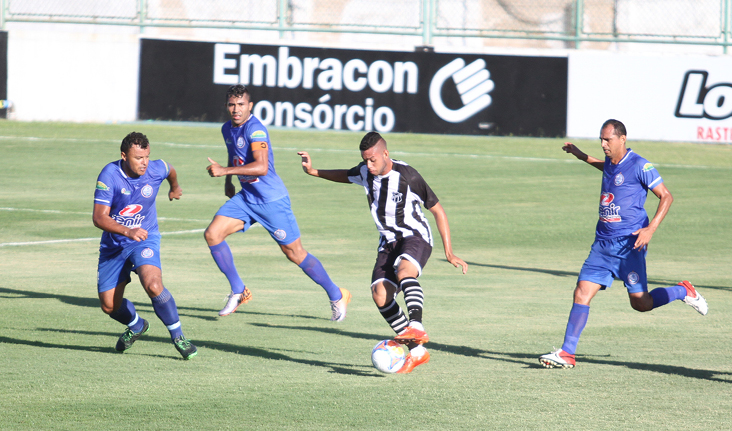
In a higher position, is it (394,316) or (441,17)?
(441,17)

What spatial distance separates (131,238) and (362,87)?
61.8ft

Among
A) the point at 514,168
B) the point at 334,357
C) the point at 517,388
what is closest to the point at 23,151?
the point at 514,168

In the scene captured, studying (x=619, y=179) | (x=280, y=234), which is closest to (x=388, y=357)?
(x=619, y=179)

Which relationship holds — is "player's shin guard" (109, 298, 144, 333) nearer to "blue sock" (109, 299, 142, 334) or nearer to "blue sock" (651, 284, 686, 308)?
"blue sock" (109, 299, 142, 334)

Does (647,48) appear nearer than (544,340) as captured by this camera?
No

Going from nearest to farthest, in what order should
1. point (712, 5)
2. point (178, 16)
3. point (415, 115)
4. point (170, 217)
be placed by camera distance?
point (170, 217), point (415, 115), point (712, 5), point (178, 16)

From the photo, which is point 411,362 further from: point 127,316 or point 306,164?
point 127,316

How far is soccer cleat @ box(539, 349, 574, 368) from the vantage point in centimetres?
757

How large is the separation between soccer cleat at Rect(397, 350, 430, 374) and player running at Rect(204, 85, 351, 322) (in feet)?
7.16

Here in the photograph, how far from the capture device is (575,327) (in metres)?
7.76

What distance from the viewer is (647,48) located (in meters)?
30.8

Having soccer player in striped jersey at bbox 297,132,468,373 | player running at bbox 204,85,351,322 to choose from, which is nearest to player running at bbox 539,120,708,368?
soccer player in striped jersey at bbox 297,132,468,373

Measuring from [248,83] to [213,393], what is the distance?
20.3m

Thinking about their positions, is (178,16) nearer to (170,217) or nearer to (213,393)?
(170,217)
